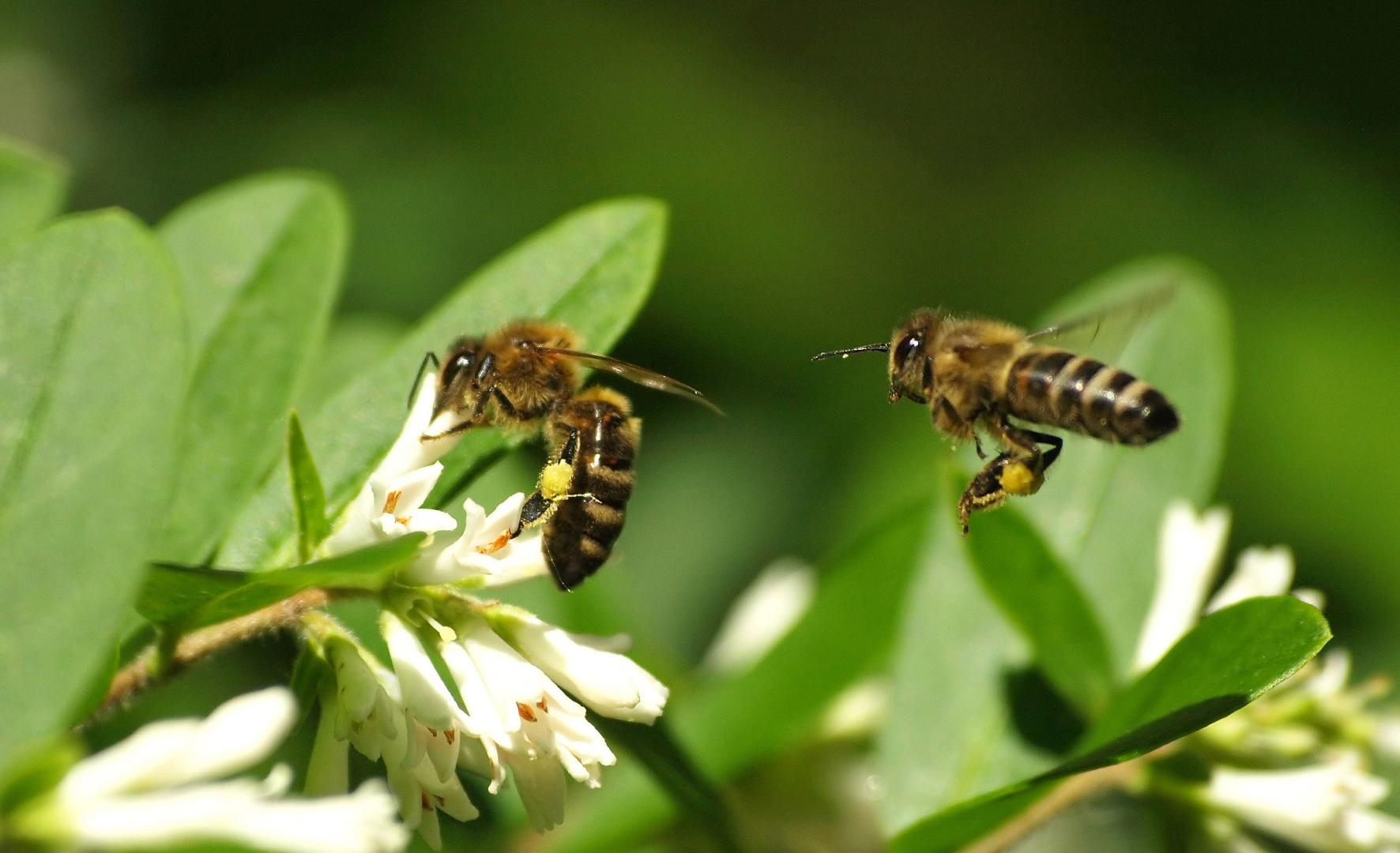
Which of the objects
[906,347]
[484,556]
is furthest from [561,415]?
[906,347]

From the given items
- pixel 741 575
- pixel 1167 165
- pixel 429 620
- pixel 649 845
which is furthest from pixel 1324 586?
pixel 429 620

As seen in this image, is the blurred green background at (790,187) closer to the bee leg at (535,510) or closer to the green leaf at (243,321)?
the bee leg at (535,510)

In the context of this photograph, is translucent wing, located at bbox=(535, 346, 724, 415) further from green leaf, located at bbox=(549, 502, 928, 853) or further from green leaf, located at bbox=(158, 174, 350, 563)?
green leaf, located at bbox=(549, 502, 928, 853)

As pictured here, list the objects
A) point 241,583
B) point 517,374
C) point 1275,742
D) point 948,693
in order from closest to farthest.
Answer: point 241,583 → point 517,374 → point 1275,742 → point 948,693

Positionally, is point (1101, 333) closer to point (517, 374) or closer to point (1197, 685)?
point (1197, 685)

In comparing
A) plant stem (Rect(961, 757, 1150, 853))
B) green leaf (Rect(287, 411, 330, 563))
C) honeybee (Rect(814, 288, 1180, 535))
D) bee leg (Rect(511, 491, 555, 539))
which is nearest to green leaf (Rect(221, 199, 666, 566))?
bee leg (Rect(511, 491, 555, 539))

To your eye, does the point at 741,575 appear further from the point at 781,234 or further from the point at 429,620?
the point at 429,620
